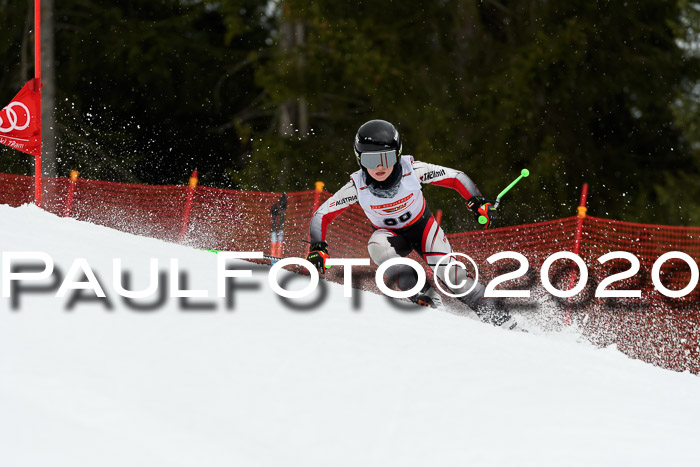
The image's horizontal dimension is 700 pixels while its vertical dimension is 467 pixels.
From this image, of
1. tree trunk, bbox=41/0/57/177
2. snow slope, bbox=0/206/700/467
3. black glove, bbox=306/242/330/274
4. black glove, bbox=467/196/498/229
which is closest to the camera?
snow slope, bbox=0/206/700/467

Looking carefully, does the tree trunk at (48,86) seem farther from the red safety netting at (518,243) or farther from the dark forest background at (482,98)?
the red safety netting at (518,243)

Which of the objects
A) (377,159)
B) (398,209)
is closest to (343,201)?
(398,209)

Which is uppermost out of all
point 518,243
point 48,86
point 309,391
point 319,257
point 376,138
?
point 48,86

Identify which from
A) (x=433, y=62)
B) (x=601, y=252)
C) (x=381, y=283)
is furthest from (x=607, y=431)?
(x=433, y=62)

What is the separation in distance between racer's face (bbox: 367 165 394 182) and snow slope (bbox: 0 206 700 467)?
35.2 inches

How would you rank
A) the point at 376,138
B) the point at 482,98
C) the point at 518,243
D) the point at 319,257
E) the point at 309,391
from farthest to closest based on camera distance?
the point at 482,98, the point at 518,243, the point at 319,257, the point at 376,138, the point at 309,391

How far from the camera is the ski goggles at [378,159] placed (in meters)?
6.10

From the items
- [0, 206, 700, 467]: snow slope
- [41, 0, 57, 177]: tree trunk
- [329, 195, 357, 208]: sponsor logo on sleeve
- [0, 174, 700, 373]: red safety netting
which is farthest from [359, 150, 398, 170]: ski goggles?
[41, 0, 57, 177]: tree trunk

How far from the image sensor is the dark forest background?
55.3 ft

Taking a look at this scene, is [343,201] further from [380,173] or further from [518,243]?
[518,243]

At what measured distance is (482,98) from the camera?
16891 millimetres

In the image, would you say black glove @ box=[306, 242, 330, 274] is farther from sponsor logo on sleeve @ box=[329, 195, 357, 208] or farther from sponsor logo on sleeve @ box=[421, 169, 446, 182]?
sponsor logo on sleeve @ box=[421, 169, 446, 182]

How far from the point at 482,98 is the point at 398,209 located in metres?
10.8

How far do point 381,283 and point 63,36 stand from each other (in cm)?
1763
